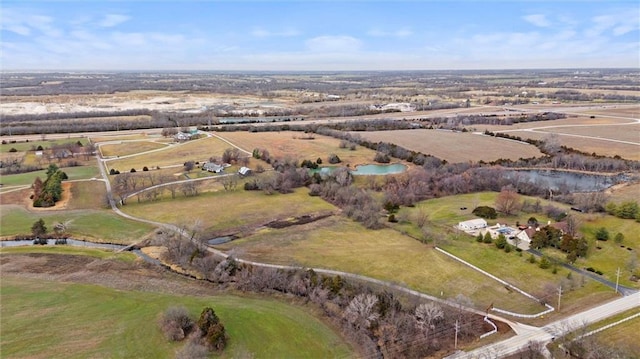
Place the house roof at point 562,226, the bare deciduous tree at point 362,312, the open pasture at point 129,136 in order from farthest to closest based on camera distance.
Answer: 1. the open pasture at point 129,136
2. the house roof at point 562,226
3. the bare deciduous tree at point 362,312

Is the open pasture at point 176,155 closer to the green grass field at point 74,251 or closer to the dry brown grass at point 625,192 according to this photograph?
the green grass field at point 74,251

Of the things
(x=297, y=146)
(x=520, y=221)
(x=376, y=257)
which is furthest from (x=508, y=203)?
(x=297, y=146)

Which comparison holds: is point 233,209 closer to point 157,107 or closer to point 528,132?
point 528,132

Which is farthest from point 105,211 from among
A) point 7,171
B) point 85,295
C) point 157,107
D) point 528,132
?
point 157,107

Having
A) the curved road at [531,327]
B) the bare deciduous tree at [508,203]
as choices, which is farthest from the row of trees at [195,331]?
the bare deciduous tree at [508,203]

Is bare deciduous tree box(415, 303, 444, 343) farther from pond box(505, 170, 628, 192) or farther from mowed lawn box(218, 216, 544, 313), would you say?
pond box(505, 170, 628, 192)
